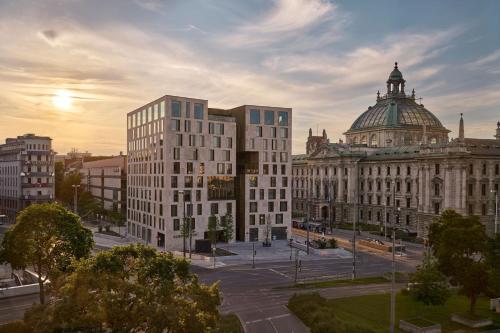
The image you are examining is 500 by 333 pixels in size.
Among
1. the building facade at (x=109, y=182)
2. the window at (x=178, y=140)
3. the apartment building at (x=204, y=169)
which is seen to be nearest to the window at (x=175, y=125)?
the apartment building at (x=204, y=169)

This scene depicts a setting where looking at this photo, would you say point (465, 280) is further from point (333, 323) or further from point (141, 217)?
point (141, 217)

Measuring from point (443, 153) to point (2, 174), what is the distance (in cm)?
12115

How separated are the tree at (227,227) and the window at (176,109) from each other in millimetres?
23419

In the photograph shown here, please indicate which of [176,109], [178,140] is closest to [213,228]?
[178,140]

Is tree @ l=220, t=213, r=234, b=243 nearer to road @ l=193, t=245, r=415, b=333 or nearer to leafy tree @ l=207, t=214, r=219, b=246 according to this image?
leafy tree @ l=207, t=214, r=219, b=246

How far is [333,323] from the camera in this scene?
1497 inches

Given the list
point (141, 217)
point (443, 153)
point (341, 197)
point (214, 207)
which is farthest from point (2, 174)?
point (443, 153)

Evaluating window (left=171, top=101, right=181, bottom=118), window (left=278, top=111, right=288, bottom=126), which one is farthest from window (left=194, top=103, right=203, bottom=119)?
window (left=278, top=111, right=288, bottom=126)

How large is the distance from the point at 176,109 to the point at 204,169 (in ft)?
45.2

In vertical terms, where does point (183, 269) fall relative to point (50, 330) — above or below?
above

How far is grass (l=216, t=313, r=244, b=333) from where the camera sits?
39031 millimetres

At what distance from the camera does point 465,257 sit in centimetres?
4528

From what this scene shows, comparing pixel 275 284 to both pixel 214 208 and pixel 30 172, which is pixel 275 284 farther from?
pixel 30 172

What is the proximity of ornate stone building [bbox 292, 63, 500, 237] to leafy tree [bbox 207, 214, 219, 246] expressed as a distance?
2953 centimetres
